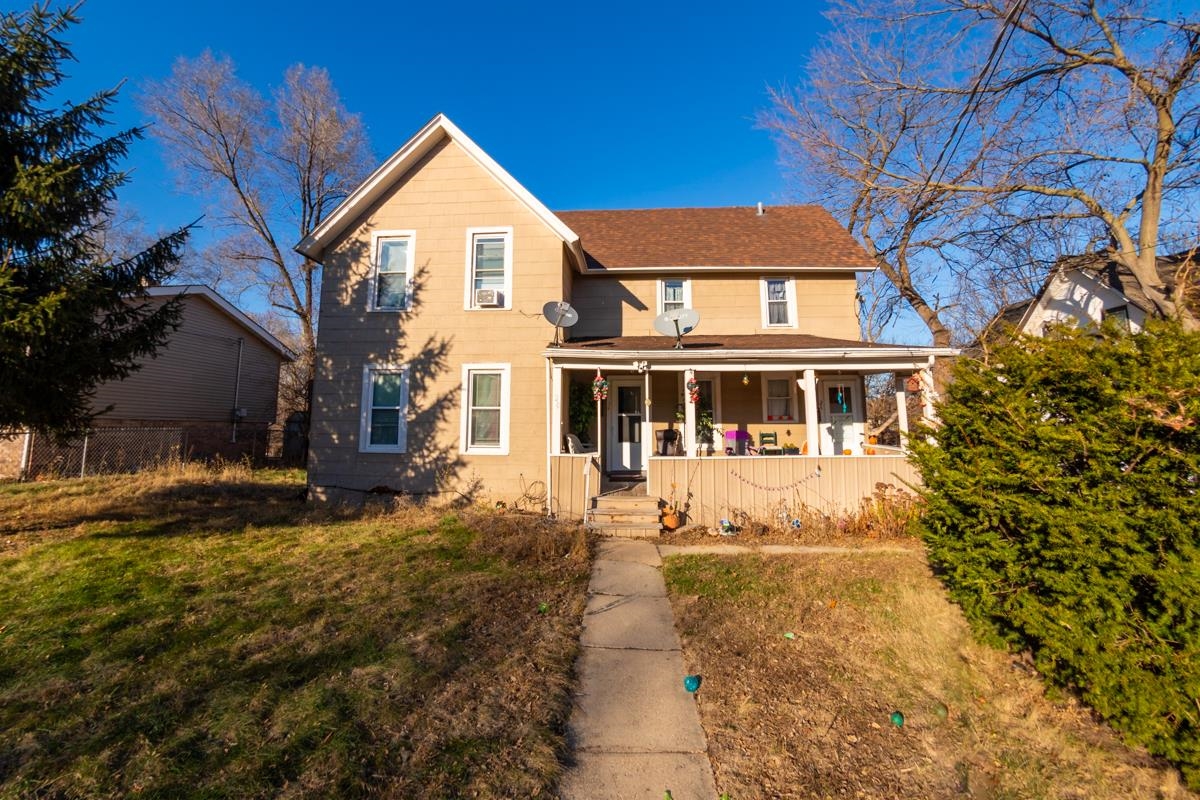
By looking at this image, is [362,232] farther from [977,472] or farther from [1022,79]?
[1022,79]

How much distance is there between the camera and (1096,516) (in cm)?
293

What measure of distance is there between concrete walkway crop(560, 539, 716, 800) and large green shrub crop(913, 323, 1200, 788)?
2492 mm

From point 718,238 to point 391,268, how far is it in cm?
826

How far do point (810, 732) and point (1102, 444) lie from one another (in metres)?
2.57

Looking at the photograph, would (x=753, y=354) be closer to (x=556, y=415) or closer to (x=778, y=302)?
(x=778, y=302)

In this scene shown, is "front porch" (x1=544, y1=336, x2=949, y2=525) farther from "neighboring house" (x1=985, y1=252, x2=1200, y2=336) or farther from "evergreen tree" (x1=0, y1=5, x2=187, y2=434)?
"evergreen tree" (x1=0, y1=5, x2=187, y2=434)

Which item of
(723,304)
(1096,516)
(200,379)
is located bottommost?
(1096,516)

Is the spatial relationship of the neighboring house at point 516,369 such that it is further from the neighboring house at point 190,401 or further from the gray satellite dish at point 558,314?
the neighboring house at point 190,401

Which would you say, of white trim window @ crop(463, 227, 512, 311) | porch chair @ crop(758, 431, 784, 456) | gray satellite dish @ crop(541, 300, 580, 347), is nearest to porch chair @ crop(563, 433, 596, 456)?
gray satellite dish @ crop(541, 300, 580, 347)

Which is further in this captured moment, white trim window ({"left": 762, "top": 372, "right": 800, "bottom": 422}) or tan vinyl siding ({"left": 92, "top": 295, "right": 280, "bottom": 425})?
tan vinyl siding ({"left": 92, "top": 295, "right": 280, "bottom": 425})

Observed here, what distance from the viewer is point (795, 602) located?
504 cm

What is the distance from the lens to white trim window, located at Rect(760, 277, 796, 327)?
11.7 m

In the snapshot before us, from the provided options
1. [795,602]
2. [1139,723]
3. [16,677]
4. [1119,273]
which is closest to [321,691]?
[16,677]

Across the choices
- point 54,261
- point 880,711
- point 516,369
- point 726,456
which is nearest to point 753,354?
point 726,456
